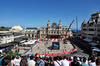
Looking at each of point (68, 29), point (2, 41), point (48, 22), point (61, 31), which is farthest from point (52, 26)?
point (2, 41)

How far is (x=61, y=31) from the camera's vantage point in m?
75.2

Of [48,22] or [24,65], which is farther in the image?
[48,22]

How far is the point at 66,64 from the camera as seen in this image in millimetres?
7660

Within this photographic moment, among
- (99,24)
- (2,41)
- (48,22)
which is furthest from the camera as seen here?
(48,22)

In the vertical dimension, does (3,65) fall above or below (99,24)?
below

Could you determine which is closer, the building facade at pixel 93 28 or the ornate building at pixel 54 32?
the building facade at pixel 93 28

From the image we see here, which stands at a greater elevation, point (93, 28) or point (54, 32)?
point (93, 28)

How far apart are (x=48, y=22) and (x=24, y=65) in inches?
2912

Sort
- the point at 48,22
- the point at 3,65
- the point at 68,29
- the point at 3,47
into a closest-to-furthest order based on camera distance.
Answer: the point at 3,65 < the point at 3,47 < the point at 68,29 < the point at 48,22

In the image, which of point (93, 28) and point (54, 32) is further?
point (54, 32)

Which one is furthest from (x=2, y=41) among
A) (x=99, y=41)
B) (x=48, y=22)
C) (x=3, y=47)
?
(x=48, y=22)

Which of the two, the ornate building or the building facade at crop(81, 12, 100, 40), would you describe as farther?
the ornate building

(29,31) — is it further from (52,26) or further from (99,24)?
(99,24)

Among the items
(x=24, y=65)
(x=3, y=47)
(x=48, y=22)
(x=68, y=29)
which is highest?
(x=48, y=22)
